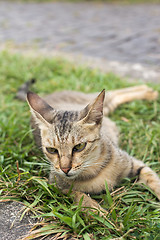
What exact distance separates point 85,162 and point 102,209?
1.51ft

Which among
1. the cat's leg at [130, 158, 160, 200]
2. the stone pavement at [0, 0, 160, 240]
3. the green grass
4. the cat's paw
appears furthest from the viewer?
the stone pavement at [0, 0, 160, 240]

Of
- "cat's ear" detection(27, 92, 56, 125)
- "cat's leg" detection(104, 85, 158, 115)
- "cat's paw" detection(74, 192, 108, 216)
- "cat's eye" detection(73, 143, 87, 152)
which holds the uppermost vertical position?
"cat's ear" detection(27, 92, 56, 125)

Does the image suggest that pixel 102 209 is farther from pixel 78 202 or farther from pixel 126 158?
pixel 126 158

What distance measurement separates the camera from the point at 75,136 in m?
2.58

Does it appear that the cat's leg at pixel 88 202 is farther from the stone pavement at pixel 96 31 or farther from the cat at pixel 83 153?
the stone pavement at pixel 96 31

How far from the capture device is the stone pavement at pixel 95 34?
6.31 metres

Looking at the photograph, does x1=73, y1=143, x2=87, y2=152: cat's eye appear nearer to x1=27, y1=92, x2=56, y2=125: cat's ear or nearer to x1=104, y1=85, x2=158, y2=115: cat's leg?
x1=27, y1=92, x2=56, y2=125: cat's ear

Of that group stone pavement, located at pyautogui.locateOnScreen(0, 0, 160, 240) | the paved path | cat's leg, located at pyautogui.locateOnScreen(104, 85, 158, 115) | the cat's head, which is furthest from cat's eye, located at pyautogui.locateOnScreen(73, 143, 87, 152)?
the paved path

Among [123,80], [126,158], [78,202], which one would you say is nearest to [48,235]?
[78,202]

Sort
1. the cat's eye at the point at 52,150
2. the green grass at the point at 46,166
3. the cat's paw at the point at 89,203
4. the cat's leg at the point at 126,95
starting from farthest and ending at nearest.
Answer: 1. the cat's leg at the point at 126,95
2. the cat's eye at the point at 52,150
3. the cat's paw at the point at 89,203
4. the green grass at the point at 46,166

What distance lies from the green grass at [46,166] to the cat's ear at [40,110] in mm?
570

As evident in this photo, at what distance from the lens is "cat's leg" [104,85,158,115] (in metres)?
4.62

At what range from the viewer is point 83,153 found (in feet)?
8.51

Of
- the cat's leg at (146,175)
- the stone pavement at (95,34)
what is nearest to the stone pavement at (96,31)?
the stone pavement at (95,34)
